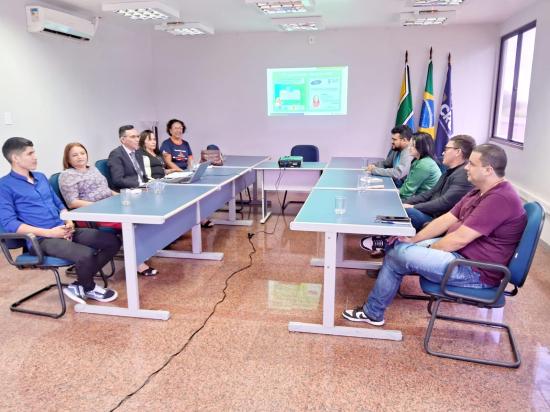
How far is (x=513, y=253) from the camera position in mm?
2158

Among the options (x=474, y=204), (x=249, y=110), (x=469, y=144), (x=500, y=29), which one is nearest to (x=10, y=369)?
(x=474, y=204)

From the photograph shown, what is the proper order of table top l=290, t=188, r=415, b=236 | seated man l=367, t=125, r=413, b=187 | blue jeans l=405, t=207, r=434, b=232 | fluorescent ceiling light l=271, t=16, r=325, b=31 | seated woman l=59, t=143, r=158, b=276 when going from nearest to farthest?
1. table top l=290, t=188, r=415, b=236
2. seated woman l=59, t=143, r=158, b=276
3. blue jeans l=405, t=207, r=434, b=232
4. seated man l=367, t=125, r=413, b=187
5. fluorescent ceiling light l=271, t=16, r=325, b=31

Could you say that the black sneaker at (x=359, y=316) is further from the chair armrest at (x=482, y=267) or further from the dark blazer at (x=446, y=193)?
the dark blazer at (x=446, y=193)

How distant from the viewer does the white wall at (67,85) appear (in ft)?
14.1

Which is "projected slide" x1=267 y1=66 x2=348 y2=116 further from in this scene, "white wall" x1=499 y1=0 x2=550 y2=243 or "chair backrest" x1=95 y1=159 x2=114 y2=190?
"chair backrest" x1=95 y1=159 x2=114 y2=190

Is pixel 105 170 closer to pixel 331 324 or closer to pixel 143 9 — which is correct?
pixel 143 9

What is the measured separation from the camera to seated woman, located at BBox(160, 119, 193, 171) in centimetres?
491

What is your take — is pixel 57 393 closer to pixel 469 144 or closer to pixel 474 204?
pixel 474 204

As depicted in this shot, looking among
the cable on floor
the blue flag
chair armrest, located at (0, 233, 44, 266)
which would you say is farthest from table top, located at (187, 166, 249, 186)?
the blue flag

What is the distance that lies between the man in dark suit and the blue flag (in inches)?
168

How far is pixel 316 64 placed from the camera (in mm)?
6578

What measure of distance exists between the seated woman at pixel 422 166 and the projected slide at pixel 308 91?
3.23 metres

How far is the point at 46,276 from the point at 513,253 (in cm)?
331

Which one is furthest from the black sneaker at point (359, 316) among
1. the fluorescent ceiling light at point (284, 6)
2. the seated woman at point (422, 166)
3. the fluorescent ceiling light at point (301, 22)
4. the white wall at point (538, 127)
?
the fluorescent ceiling light at point (301, 22)
